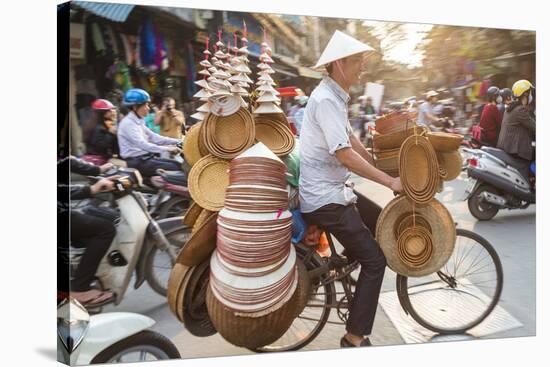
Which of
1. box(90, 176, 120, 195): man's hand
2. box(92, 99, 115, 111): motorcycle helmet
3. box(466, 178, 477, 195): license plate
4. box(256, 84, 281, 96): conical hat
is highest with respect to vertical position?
box(256, 84, 281, 96): conical hat

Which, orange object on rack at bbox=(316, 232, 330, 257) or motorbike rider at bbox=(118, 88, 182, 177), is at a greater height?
motorbike rider at bbox=(118, 88, 182, 177)

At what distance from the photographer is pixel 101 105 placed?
13.2 feet

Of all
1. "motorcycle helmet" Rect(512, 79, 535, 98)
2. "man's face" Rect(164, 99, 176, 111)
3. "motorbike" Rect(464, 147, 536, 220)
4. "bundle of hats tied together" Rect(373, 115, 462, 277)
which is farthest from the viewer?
"motorcycle helmet" Rect(512, 79, 535, 98)

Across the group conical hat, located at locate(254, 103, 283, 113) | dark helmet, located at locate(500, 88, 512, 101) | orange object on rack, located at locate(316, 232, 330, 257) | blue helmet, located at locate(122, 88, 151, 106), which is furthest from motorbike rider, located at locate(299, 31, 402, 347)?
dark helmet, located at locate(500, 88, 512, 101)

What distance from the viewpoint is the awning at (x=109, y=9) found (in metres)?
3.97

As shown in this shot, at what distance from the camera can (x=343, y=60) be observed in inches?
169

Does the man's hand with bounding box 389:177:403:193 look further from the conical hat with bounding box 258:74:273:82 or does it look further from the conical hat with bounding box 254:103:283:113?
the conical hat with bounding box 258:74:273:82

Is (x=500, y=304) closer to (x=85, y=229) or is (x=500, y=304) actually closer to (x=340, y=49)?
(x=340, y=49)

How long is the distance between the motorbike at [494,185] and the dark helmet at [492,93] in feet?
1.28

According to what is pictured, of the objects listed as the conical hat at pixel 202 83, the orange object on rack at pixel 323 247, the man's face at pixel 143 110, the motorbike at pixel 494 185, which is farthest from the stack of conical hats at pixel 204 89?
the motorbike at pixel 494 185

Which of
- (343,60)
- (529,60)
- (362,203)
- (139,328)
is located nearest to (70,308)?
(139,328)

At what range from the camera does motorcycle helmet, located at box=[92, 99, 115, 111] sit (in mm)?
4004

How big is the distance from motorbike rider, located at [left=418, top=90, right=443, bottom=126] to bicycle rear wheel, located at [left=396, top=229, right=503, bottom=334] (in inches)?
32.8

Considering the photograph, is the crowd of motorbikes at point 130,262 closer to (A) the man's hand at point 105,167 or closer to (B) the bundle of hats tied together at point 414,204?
(A) the man's hand at point 105,167
